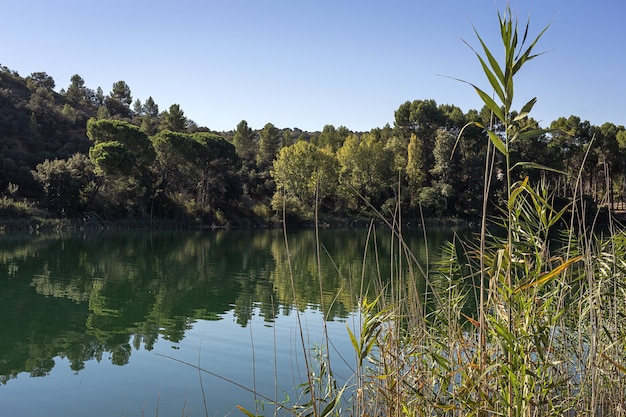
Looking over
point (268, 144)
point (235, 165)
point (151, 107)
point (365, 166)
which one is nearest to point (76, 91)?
point (151, 107)

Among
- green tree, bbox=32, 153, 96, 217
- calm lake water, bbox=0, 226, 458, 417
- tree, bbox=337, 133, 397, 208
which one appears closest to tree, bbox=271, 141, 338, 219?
tree, bbox=337, 133, 397, 208

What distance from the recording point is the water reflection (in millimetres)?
8844

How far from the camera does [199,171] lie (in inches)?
1660

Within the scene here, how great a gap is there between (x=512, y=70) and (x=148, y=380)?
662cm

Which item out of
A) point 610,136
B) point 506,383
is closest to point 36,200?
point 506,383

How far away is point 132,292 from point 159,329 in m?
4.33

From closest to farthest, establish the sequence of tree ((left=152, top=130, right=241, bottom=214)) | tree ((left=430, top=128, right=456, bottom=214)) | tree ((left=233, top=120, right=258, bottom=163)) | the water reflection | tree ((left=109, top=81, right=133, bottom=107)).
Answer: the water reflection < tree ((left=152, top=130, right=241, bottom=214)) < tree ((left=430, top=128, right=456, bottom=214)) < tree ((left=233, top=120, right=258, bottom=163)) < tree ((left=109, top=81, right=133, bottom=107))

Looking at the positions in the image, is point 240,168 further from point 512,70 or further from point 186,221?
point 512,70

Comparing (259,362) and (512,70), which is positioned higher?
(512,70)

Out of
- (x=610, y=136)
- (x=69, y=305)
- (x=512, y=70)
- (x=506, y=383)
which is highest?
(x=610, y=136)

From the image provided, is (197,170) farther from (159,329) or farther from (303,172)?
(159,329)

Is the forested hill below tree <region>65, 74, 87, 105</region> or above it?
below

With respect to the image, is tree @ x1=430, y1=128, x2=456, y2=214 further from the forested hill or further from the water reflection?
the water reflection

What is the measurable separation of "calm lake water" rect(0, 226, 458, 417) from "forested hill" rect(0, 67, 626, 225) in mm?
13750
